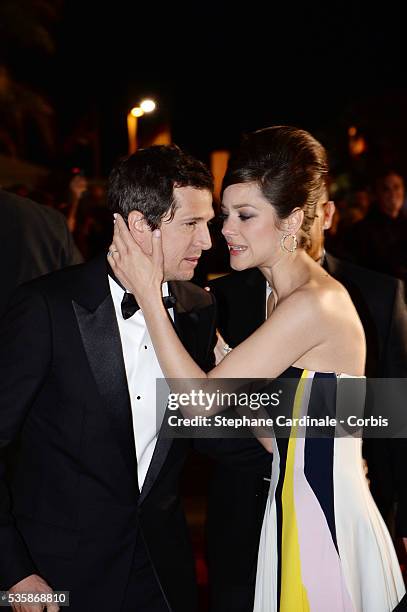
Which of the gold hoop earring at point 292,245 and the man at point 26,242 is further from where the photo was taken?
the man at point 26,242

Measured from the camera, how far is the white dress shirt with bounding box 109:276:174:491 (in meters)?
2.56

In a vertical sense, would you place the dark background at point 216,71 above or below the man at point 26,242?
above

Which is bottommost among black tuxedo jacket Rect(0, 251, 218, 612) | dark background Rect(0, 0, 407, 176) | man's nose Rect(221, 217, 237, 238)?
black tuxedo jacket Rect(0, 251, 218, 612)

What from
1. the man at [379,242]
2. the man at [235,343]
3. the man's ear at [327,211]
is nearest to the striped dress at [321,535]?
the man at [235,343]

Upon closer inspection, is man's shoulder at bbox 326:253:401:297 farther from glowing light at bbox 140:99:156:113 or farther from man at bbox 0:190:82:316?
glowing light at bbox 140:99:156:113

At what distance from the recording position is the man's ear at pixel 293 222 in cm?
283

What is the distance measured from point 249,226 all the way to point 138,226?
402 mm

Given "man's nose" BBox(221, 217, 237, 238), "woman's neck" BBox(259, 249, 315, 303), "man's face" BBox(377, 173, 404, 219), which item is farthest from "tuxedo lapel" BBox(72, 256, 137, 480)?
"man's face" BBox(377, 173, 404, 219)

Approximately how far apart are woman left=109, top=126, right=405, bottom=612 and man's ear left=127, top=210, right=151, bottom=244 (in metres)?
0.04

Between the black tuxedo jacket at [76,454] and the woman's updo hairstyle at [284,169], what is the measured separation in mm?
720

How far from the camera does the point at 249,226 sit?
9.18ft

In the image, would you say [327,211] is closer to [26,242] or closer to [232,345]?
[232,345]

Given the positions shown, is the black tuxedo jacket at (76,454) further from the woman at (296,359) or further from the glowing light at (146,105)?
the glowing light at (146,105)

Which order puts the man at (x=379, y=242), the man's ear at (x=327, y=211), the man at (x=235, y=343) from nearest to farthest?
the man at (x=235, y=343)
the man's ear at (x=327, y=211)
the man at (x=379, y=242)
